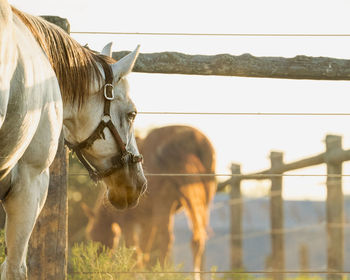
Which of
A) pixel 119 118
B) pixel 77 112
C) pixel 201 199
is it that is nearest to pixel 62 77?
pixel 77 112

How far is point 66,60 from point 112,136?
37 centimetres

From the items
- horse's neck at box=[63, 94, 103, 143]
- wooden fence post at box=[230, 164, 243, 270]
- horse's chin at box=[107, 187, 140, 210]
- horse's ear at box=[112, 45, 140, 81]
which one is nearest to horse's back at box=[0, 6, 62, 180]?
horse's neck at box=[63, 94, 103, 143]

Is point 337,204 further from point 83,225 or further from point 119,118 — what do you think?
point 83,225

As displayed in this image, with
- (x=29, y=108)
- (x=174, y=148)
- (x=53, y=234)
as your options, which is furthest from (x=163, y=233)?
(x=29, y=108)

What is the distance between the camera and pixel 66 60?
2.17 meters

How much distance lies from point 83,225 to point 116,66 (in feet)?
26.0

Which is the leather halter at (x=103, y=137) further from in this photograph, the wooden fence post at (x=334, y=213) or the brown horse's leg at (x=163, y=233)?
the brown horse's leg at (x=163, y=233)

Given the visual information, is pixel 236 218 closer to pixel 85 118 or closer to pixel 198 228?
pixel 198 228

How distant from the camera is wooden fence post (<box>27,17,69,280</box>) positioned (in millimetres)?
2852

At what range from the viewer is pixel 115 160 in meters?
2.45

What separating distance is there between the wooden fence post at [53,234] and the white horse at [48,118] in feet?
1.38

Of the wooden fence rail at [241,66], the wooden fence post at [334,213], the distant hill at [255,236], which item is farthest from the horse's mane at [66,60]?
the distant hill at [255,236]

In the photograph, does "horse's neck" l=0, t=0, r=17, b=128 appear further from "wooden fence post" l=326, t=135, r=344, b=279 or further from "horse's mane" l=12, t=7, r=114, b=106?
"wooden fence post" l=326, t=135, r=344, b=279

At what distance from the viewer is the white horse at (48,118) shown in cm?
169
